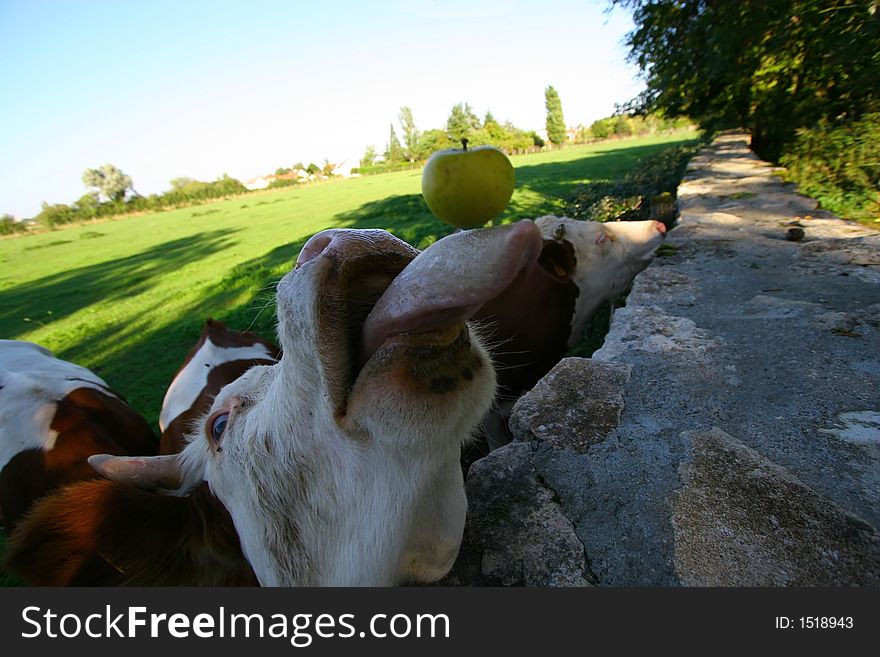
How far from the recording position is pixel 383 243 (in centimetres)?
100

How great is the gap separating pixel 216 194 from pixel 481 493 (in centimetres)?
6233

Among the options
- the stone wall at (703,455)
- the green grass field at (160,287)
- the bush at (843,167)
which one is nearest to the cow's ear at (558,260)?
the stone wall at (703,455)

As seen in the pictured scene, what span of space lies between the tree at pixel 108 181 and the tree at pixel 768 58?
6971 centimetres

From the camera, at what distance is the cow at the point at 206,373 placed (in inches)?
122

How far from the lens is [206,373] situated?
358 centimetres

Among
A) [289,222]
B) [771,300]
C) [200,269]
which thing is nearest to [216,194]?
[289,222]

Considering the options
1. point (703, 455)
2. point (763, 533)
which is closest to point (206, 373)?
point (703, 455)

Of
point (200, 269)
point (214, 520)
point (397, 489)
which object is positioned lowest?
point (200, 269)

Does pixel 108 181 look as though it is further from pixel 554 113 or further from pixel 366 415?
pixel 366 415

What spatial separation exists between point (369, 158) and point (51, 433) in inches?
2607

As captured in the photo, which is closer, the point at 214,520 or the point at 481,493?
the point at 214,520

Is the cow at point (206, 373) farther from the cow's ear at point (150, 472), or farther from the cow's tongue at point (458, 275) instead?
the cow's tongue at point (458, 275)

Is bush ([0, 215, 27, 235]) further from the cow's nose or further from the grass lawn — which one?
the cow's nose

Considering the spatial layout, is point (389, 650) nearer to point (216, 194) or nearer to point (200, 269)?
point (200, 269)
